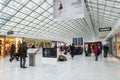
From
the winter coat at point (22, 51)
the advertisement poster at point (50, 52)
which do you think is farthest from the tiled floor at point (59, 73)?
the advertisement poster at point (50, 52)

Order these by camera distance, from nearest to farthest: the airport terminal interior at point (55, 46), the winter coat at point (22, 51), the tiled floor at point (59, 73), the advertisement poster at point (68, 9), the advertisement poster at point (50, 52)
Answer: the tiled floor at point (59, 73), the advertisement poster at point (68, 9), the airport terminal interior at point (55, 46), the winter coat at point (22, 51), the advertisement poster at point (50, 52)

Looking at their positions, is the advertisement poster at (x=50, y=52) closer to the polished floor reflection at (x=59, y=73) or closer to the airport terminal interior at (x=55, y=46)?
the airport terminal interior at (x=55, y=46)

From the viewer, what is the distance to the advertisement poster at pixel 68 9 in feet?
22.0

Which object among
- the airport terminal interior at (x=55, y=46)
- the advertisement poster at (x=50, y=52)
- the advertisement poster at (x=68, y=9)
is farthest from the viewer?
the advertisement poster at (x=50, y=52)

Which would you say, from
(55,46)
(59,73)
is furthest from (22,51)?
(55,46)

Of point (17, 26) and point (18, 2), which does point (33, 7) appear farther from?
point (17, 26)

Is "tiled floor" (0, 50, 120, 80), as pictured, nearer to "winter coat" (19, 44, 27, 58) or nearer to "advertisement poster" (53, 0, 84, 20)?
"winter coat" (19, 44, 27, 58)

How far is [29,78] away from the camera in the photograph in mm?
5547

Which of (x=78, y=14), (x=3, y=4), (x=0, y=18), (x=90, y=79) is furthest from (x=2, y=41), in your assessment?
(x=90, y=79)

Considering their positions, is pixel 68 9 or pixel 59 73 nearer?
pixel 59 73

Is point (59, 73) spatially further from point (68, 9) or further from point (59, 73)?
point (68, 9)

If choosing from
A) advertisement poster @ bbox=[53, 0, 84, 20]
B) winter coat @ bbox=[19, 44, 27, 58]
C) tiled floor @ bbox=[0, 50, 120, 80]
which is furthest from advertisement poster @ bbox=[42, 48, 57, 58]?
advertisement poster @ bbox=[53, 0, 84, 20]

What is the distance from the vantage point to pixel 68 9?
7.15 m

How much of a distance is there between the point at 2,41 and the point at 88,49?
1013 cm
